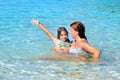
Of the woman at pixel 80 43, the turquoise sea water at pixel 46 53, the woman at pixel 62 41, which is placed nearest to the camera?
the turquoise sea water at pixel 46 53

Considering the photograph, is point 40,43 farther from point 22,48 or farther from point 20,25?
point 20,25

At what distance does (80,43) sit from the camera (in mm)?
6918

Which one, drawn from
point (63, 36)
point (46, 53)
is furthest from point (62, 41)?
point (46, 53)

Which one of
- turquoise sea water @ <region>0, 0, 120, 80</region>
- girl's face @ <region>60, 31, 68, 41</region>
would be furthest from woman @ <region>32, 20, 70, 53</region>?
turquoise sea water @ <region>0, 0, 120, 80</region>

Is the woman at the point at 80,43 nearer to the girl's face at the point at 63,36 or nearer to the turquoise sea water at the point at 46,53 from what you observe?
the turquoise sea water at the point at 46,53

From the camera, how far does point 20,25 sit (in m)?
12.0

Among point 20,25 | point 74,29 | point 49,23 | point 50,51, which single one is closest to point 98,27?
point 49,23

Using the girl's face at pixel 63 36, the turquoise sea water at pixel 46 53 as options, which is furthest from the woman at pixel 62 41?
the turquoise sea water at pixel 46 53

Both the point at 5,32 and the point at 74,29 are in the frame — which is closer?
the point at 74,29

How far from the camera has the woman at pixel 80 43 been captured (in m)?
6.78

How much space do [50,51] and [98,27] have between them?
4204mm

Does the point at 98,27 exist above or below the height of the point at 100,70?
above

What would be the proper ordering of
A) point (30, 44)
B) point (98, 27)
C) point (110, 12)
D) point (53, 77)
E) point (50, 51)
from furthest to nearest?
point (110, 12)
point (98, 27)
point (30, 44)
point (50, 51)
point (53, 77)

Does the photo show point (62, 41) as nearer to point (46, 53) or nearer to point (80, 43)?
point (46, 53)
